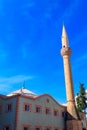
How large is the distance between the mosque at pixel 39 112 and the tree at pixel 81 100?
11.8 m

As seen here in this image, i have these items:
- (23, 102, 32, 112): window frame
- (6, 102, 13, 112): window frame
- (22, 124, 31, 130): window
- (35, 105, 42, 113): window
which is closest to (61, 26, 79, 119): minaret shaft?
(35, 105, 42, 113): window

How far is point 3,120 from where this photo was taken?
3322 cm

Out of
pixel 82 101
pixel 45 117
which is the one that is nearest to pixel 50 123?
pixel 45 117

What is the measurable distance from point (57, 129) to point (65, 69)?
544 inches

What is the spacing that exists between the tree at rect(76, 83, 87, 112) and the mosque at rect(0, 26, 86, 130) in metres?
11.8

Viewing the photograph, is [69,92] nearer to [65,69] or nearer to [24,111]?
[65,69]

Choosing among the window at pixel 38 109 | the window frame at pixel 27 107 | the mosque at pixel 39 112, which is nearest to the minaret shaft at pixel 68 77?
the mosque at pixel 39 112

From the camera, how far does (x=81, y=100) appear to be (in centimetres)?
5412

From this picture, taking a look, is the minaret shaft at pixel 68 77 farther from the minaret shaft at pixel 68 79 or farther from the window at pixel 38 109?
the window at pixel 38 109

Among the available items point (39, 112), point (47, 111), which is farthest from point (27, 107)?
point (47, 111)

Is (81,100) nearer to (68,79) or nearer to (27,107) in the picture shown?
(68,79)

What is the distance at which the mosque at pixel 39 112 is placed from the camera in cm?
3219

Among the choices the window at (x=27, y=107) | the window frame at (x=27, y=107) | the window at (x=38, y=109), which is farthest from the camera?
the window at (x=38, y=109)

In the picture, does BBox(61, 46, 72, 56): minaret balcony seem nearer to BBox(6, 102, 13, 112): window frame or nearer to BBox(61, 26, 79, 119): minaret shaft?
BBox(61, 26, 79, 119): minaret shaft
